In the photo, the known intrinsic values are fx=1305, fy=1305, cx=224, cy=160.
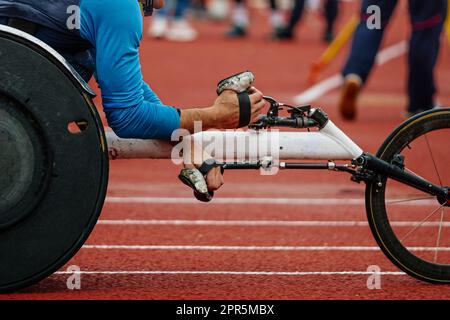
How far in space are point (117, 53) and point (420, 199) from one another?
1.71 metres

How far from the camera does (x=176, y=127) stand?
5.70 metres

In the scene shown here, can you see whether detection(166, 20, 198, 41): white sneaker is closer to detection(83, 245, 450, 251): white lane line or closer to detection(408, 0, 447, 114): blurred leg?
detection(408, 0, 447, 114): blurred leg

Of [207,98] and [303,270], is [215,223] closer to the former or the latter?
[303,270]

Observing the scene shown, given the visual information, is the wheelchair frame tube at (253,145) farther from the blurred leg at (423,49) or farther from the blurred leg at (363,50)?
the blurred leg at (363,50)

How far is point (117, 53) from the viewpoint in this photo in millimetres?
5477

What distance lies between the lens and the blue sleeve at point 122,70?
18.0 ft

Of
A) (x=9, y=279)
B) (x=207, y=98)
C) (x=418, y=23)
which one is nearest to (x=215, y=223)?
(x=9, y=279)

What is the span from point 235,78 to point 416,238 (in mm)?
1663

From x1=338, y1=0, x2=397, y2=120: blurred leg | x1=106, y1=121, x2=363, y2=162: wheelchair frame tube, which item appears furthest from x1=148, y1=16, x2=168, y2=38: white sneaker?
x1=106, y1=121, x2=363, y2=162: wheelchair frame tube

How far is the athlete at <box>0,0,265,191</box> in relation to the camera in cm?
548

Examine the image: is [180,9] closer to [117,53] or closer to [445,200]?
[445,200]

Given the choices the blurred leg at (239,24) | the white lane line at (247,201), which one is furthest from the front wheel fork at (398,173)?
the blurred leg at (239,24)

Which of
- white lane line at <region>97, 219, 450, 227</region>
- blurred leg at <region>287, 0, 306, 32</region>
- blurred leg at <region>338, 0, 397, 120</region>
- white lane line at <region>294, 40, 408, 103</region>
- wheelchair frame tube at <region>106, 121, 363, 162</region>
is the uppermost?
blurred leg at <region>287, 0, 306, 32</region>

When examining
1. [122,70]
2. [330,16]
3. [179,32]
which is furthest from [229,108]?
[330,16]
